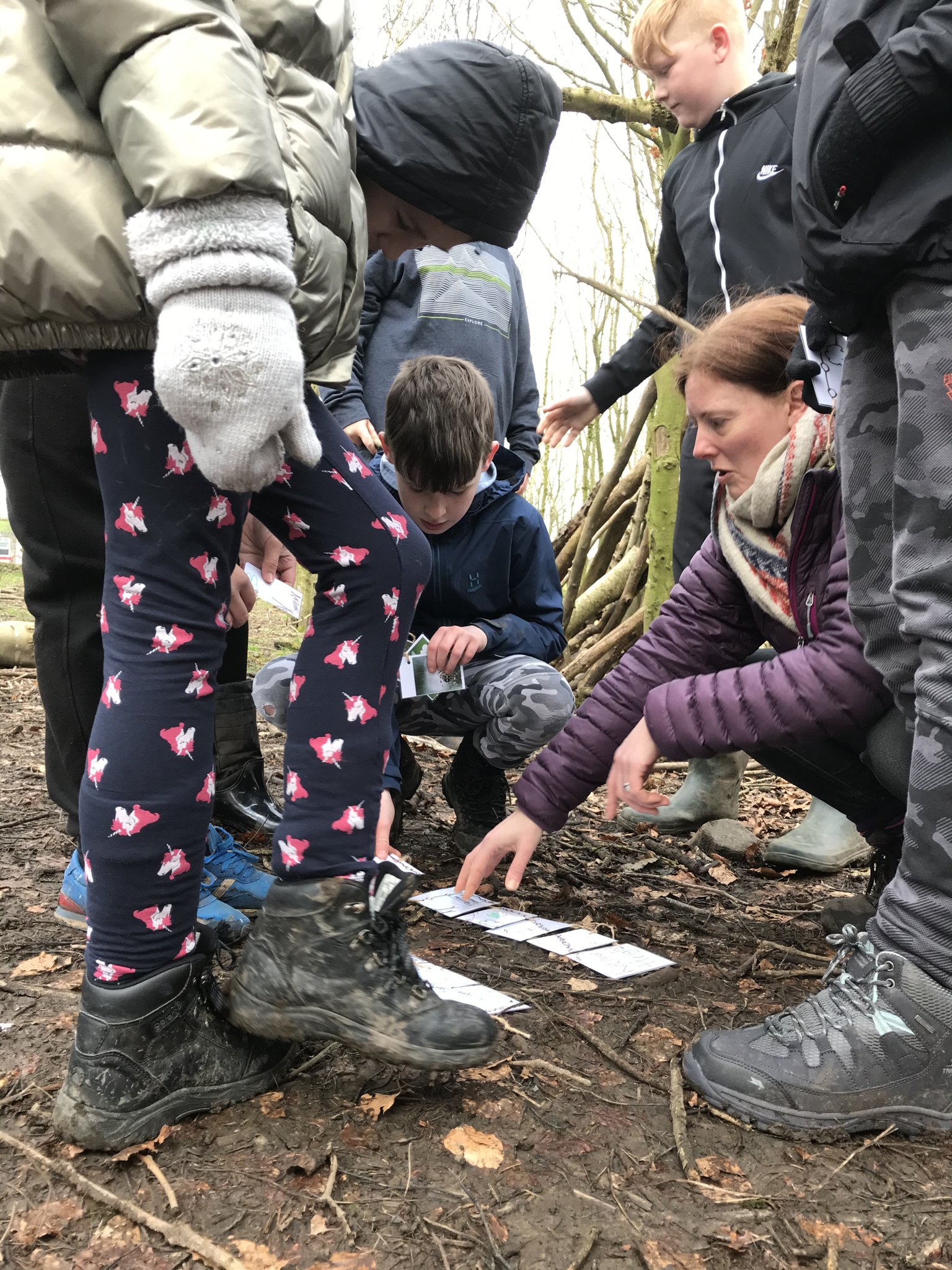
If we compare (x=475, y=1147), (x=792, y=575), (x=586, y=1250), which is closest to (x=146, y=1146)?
(x=475, y=1147)

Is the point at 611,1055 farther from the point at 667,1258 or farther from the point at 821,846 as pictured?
the point at 821,846

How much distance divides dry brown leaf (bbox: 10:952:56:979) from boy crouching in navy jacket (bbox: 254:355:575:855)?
80 cm

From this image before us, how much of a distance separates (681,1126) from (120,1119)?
2.28 feet

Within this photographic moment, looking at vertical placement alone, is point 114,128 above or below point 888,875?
above

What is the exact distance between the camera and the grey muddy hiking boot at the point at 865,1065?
1.26 meters

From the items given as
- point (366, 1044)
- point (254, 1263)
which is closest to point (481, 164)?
point (366, 1044)

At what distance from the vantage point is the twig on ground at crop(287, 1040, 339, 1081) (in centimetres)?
136

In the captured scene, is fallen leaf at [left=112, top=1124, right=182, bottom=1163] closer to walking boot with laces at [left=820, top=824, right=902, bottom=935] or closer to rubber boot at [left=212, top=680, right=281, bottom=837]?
rubber boot at [left=212, top=680, right=281, bottom=837]

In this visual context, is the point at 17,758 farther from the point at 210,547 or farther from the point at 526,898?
the point at 210,547

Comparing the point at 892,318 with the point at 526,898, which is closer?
the point at 892,318

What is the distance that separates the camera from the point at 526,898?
2250 mm

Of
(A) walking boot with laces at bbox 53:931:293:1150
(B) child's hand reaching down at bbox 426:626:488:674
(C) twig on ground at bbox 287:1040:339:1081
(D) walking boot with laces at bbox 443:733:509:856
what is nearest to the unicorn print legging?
(A) walking boot with laces at bbox 53:931:293:1150

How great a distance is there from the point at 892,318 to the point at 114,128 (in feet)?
3.23

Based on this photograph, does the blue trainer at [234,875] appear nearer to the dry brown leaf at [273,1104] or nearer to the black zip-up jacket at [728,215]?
the dry brown leaf at [273,1104]
